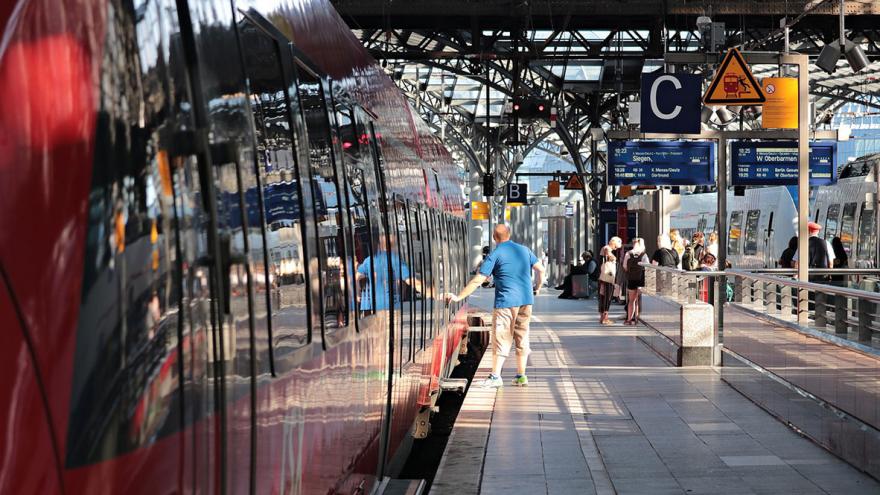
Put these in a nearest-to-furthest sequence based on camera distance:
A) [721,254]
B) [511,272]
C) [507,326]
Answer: [511,272] → [507,326] → [721,254]

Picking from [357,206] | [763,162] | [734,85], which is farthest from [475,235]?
[357,206]

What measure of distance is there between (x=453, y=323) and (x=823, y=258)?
7674 millimetres

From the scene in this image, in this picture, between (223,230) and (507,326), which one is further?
(507,326)

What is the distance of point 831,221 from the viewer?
33.0 m

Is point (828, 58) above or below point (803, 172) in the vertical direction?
above

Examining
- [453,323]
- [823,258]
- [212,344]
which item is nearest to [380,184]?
[212,344]

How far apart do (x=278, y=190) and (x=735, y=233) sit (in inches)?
1650

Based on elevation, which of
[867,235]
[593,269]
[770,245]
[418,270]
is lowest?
[593,269]

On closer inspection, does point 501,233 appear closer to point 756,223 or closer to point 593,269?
point 593,269

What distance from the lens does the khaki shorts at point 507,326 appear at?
1384 centimetres

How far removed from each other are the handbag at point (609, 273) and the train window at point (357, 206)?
19.4m

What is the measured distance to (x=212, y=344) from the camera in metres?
3.24

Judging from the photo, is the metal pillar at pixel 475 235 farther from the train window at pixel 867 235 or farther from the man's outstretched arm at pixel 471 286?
the man's outstretched arm at pixel 471 286

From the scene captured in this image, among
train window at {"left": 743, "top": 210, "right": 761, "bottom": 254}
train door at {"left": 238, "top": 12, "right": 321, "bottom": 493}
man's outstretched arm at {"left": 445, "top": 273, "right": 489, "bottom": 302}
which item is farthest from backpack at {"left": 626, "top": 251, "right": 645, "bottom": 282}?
train door at {"left": 238, "top": 12, "right": 321, "bottom": 493}
